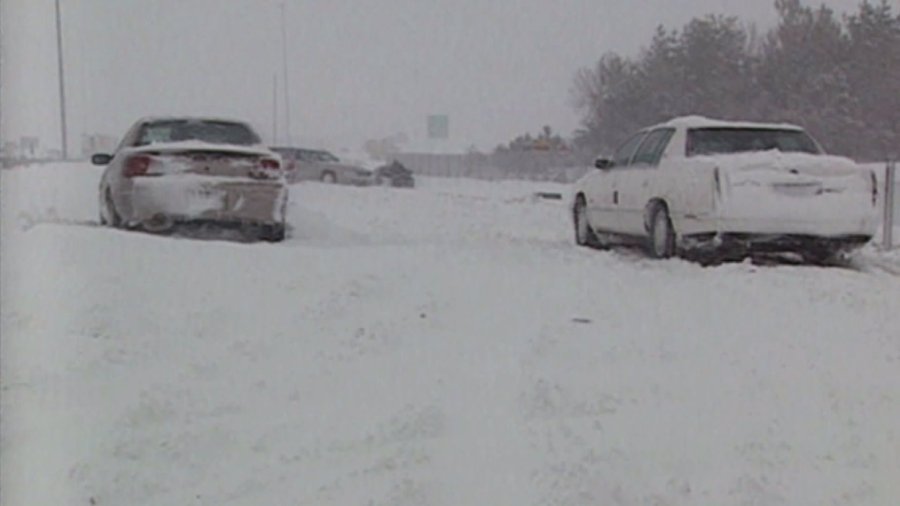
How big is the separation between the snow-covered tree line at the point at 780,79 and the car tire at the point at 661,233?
25662mm

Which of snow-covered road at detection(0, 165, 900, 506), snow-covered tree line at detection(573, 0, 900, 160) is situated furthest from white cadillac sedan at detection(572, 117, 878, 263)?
snow-covered tree line at detection(573, 0, 900, 160)

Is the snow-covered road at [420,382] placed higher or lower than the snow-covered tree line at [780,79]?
lower

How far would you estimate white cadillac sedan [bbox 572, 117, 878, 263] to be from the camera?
25.3ft

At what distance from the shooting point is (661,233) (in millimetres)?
8609

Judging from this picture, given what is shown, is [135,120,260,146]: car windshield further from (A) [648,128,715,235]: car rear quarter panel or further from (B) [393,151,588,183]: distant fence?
(B) [393,151,588,183]: distant fence

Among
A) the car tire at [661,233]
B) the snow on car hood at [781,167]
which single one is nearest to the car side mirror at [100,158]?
the car tire at [661,233]

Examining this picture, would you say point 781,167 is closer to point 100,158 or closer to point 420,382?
point 420,382

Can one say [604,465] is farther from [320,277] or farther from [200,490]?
[320,277]

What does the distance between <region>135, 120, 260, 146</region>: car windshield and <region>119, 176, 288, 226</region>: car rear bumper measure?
2.76 ft

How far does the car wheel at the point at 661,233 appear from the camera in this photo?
844 centimetres

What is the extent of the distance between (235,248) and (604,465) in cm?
357

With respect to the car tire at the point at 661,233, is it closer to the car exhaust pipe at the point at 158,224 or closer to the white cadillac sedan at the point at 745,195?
the white cadillac sedan at the point at 745,195

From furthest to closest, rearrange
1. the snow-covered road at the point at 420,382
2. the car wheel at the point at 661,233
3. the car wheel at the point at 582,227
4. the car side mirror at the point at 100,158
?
the car wheel at the point at 582,227 → the car side mirror at the point at 100,158 → the car wheel at the point at 661,233 → the snow-covered road at the point at 420,382

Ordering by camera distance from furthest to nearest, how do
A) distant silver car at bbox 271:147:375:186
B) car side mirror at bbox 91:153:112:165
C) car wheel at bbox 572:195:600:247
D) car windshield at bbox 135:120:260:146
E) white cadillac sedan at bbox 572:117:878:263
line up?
distant silver car at bbox 271:147:375:186
car wheel at bbox 572:195:600:247
car side mirror at bbox 91:153:112:165
car windshield at bbox 135:120:260:146
white cadillac sedan at bbox 572:117:878:263
